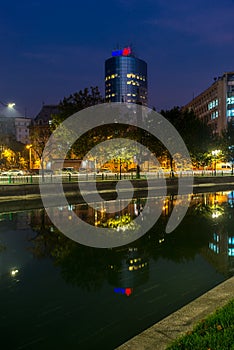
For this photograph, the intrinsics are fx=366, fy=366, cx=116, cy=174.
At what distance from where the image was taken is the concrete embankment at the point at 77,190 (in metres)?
26.0

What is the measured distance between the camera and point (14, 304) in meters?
7.63

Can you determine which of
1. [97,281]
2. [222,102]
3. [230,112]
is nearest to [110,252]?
[97,281]

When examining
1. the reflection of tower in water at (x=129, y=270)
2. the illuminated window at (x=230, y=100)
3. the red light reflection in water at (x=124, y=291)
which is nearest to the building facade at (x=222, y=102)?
the illuminated window at (x=230, y=100)

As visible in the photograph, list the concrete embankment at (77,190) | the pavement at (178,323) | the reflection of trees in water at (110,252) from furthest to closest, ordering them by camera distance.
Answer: the concrete embankment at (77,190)
the reflection of trees in water at (110,252)
the pavement at (178,323)

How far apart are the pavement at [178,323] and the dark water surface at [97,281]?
783 millimetres

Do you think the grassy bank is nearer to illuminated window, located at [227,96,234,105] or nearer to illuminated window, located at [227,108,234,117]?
illuminated window, located at [227,108,234,117]

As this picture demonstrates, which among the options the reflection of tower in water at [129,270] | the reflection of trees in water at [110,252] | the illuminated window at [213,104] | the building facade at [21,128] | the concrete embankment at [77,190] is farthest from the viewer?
the building facade at [21,128]

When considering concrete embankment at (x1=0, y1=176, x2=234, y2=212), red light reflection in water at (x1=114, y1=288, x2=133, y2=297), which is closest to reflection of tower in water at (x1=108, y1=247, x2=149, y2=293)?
red light reflection in water at (x1=114, y1=288, x2=133, y2=297)

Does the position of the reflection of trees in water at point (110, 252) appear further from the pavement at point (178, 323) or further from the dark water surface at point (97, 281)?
the pavement at point (178, 323)

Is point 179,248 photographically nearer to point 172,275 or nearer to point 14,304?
point 172,275

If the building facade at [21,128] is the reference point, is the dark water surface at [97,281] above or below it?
below

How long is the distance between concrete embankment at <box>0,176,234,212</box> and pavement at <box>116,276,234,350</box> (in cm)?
1909

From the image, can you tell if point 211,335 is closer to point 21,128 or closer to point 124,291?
point 124,291

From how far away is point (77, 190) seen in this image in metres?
30.5
